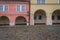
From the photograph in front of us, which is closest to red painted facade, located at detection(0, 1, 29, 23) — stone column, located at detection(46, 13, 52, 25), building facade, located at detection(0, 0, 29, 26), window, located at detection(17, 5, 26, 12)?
building facade, located at detection(0, 0, 29, 26)

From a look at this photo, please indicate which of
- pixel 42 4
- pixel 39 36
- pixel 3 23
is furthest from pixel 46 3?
pixel 39 36

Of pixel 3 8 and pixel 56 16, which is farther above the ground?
pixel 3 8

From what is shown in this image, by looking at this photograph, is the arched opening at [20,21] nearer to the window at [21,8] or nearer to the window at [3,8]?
the window at [21,8]

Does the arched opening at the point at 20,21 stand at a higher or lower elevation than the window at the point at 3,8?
lower

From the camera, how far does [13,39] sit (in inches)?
597

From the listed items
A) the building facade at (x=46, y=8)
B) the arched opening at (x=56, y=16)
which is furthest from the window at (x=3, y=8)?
the arched opening at (x=56, y=16)

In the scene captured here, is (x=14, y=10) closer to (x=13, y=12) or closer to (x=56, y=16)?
(x=13, y=12)

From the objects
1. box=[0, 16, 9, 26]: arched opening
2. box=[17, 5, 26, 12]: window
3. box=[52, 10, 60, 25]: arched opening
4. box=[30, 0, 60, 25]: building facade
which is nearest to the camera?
box=[17, 5, 26, 12]: window

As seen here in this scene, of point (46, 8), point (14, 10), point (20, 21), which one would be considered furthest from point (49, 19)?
point (14, 10)

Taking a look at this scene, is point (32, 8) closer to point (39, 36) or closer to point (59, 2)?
point (59, 2)

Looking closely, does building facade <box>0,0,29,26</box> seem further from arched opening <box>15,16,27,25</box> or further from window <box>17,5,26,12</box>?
arched opening <box>15,16,27,25</box>

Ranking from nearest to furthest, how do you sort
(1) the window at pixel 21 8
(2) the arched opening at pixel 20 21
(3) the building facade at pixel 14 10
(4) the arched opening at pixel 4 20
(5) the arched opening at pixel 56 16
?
1. (3) the building facade at pixel 14 10
2. (1) the window at pixel 21 8
3. (4) the arched opening at pixel 4 20
4. (2) the arched opening at pixel 20 21
5. (5) the arched opening at pixel 56 16

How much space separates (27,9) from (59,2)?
18.1 feet

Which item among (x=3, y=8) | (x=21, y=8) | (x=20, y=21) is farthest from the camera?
(x=20, y=21)
